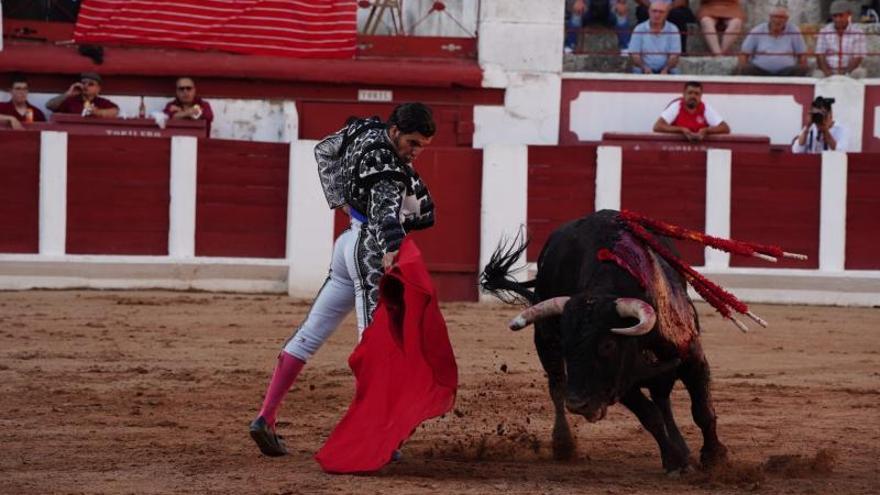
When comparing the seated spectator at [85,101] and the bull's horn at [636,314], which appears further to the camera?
the seated spectator at [85,101]

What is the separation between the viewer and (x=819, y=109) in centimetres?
1091

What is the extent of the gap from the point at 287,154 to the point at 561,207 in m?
1.76

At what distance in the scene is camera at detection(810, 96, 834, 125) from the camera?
10867 mm

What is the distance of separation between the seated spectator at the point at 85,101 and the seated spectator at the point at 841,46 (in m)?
5.04

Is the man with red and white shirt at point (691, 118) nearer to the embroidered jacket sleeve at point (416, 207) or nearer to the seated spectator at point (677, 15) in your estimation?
the seated spectator at point (677, 15)

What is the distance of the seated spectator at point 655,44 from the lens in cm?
1202

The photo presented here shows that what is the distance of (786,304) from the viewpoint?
10.6 meters

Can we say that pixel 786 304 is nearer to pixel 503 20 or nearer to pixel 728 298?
pixel 503 20

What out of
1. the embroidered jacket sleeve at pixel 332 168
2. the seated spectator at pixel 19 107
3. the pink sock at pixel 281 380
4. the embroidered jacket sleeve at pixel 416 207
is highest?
the seated spectator at pixel 19 107

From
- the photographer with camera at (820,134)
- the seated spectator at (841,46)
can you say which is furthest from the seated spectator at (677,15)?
the photographer with camera at (820,134)

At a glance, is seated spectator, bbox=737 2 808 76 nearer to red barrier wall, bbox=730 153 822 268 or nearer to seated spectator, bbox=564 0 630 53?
seated spectator, bbox=564 0 630 53

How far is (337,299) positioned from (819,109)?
6644 mm

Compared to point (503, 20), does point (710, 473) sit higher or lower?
lower

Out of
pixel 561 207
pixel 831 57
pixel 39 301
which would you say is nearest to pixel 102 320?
pixel 39 301
